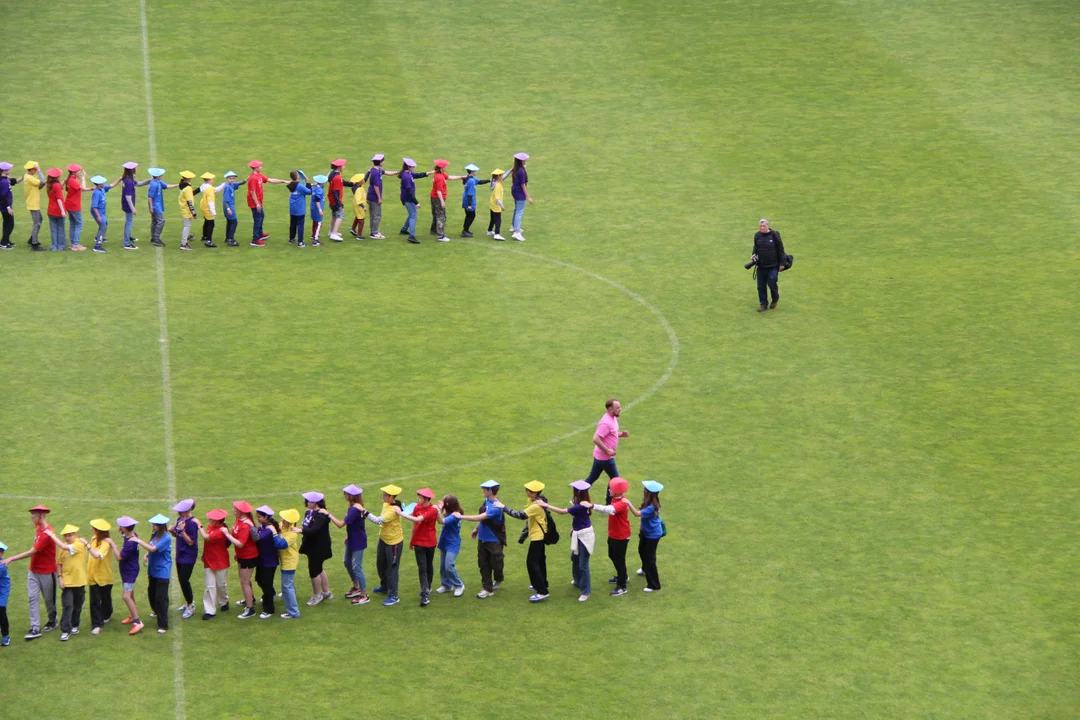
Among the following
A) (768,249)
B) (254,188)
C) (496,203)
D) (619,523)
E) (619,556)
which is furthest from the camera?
(496,203)

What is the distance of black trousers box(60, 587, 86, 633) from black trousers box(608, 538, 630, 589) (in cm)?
787

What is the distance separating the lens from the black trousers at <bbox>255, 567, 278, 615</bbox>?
77.4 ft

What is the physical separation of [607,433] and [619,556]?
302 cm

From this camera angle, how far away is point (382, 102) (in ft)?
145

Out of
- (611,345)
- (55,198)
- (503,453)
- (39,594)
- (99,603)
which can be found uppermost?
(55,198)

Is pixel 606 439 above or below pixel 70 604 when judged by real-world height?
above

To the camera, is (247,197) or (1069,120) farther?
(1069,120)

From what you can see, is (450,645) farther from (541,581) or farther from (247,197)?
(247,197)

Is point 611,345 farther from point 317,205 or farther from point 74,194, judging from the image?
point 74,194

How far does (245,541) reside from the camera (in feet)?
76.5

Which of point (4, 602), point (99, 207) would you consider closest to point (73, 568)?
point (4, 602)

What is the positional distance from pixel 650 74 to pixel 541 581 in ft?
82.4

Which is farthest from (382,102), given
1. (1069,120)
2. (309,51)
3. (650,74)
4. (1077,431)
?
(1077,431)

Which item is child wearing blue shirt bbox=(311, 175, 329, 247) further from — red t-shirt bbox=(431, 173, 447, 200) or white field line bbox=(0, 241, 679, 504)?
white field line bbox=(0, 241, 679, 504)
